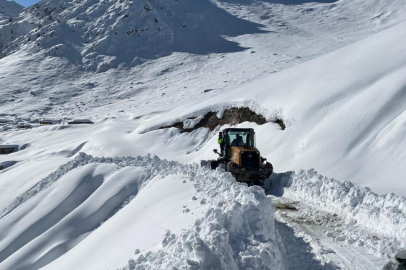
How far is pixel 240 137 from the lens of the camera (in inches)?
641

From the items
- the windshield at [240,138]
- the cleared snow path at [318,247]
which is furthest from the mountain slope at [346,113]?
the cleared snow path at [318,247]

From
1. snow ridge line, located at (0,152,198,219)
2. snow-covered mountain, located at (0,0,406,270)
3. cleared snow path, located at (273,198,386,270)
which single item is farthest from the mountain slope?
snow ridge line, located at (0,152,198,219)

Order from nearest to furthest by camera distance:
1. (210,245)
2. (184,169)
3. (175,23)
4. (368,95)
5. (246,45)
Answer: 1. (210,245)
2. (184,169)
3. (368,95)
4. (246,45)
5. (175,23)

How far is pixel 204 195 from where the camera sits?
10133 mm

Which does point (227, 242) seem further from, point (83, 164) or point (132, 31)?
point (132, 31)

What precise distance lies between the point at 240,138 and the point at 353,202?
6.26m

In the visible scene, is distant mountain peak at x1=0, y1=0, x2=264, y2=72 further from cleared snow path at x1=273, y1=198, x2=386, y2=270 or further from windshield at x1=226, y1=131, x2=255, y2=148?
cleared snow path at x1=273, y1=198, x2=386, y2=270

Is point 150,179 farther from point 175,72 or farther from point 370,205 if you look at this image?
point 175,72

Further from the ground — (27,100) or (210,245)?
(210,245)

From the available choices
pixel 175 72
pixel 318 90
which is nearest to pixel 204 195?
pixel 318 90

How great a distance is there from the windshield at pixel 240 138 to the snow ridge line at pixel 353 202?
2.50 meters

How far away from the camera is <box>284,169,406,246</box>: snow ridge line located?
917 centimetres

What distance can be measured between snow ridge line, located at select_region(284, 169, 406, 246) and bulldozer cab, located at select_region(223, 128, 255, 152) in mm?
2501

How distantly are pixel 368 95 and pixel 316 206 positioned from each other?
8.64 m
